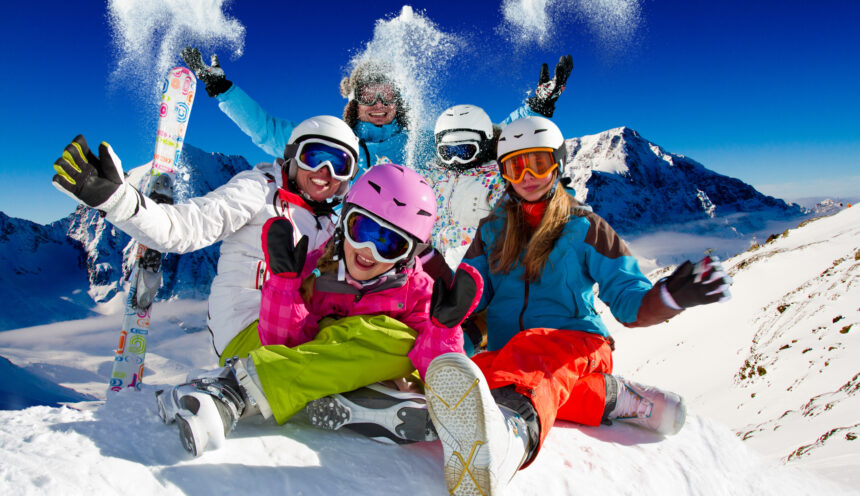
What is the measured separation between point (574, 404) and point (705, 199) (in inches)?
8560

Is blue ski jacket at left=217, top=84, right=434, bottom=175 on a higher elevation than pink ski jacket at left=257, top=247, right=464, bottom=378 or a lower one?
higher

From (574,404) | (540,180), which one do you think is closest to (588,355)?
(574,404)

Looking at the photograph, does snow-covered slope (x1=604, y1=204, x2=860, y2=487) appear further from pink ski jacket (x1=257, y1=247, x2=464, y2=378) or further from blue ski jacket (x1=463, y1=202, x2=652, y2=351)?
pink ski jacket (x1=257, y1=247, x2=464, y2=378)

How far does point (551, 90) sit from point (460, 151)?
52.7 inches

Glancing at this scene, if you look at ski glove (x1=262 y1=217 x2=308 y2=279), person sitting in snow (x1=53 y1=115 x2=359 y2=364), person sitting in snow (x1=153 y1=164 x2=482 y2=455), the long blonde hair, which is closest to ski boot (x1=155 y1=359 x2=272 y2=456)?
person sitting in snow (x1=153 y1=164 x2=482 y2=455)

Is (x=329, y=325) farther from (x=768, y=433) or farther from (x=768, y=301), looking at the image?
(x=768, y=301)

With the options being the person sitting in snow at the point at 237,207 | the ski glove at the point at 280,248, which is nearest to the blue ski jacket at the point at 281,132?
the person sitting in snow at the point at 237,207

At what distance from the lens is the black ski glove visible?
1.88m

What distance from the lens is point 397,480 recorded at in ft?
5.81

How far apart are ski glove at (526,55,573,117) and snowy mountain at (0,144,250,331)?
4660 inches

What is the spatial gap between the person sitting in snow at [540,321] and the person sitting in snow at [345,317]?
1.20 ft

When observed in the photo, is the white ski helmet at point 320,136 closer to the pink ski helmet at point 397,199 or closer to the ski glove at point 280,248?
the pink ski helmet at point 397,199

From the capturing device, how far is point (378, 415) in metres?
2.03

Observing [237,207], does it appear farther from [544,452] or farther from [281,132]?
[281,132]
